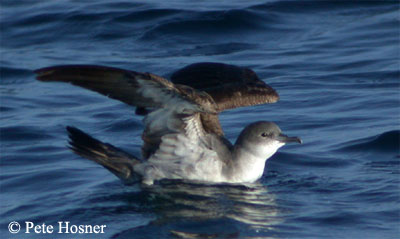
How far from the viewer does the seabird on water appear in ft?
26.9

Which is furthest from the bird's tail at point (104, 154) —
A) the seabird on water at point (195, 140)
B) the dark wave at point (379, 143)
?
the dark wave at point (379, 143)

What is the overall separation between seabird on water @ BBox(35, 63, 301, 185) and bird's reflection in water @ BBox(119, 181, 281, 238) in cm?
16

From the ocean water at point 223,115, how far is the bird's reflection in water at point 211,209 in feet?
0.06

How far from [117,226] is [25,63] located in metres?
7.54

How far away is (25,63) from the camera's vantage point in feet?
49.0

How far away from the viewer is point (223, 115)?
40.2ft

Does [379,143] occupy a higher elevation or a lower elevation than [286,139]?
lower

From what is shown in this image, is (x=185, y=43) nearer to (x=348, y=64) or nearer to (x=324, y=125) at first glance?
(x=348, y=64)

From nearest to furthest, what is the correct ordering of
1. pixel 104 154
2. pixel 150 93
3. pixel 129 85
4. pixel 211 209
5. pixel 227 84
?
pixel 129 85
pixel 150 93
pixel 211 209
pixel 104 154
pixel 227 84

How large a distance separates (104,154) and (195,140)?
93 centimetres

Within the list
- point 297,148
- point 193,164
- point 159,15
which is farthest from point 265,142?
point 159,15

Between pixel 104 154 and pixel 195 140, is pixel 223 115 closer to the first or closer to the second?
pixel 195 140

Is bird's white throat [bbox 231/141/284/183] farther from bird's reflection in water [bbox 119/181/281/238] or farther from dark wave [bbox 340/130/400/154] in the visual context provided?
dark wave [bbox 340/130/400/154]

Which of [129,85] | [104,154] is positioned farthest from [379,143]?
[129,85]
